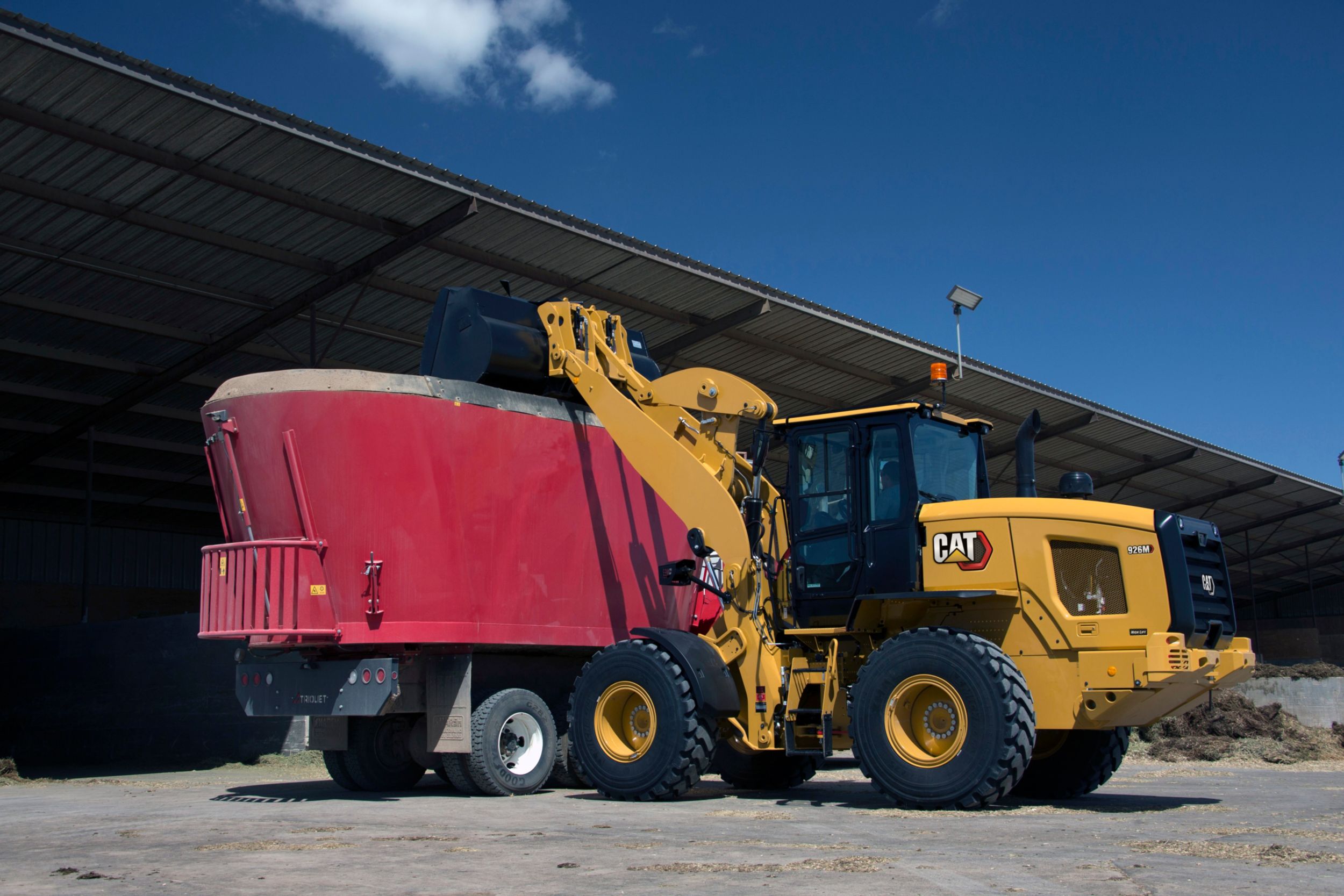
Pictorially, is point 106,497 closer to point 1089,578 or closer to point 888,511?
point 888,511

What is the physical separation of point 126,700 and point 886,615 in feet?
49.1

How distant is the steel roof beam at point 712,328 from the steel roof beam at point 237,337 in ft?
18.5

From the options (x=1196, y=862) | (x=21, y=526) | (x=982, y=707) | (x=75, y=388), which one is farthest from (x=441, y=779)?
(x=21, y=526)

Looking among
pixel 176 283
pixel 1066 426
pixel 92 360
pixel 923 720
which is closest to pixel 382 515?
pixel 923 720

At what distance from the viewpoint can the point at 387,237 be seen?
17.9 meters

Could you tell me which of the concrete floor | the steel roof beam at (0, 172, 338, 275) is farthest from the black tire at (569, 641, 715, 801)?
the steel roof beam at (0, 172, 338, 275)

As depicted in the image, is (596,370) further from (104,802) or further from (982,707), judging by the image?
(104,802)

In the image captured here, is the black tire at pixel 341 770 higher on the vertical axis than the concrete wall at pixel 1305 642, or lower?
lower

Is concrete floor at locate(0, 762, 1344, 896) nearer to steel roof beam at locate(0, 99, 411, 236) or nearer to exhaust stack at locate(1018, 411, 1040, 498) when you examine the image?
exhaust stack at locate(1018, 411, 1040, 498)

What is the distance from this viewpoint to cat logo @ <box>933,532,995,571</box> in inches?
376

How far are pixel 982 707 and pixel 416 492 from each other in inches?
201

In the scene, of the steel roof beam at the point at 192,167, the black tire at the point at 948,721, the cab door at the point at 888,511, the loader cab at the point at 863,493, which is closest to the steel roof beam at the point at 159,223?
the steel roof beam at the point at 192,167

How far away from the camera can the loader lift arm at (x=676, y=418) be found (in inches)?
435

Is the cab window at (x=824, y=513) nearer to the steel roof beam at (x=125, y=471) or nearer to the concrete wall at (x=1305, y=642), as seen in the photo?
the steel roof beam at (x=125, y=471)
